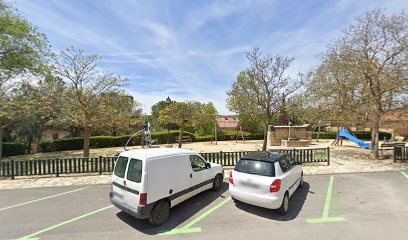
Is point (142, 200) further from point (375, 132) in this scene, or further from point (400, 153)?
point (375, 132)

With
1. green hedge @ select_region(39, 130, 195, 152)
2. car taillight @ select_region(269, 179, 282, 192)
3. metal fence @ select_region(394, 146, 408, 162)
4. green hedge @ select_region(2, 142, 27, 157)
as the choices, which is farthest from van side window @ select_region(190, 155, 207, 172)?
green hedge @ select_region(2, 142, 27, 157)

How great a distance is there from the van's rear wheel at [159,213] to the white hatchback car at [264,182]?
204 cm

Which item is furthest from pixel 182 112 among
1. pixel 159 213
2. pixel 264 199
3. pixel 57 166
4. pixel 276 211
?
pixel 264 199

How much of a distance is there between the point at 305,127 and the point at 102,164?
21851mm

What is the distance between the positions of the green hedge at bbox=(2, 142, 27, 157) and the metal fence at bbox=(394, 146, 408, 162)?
113 feet

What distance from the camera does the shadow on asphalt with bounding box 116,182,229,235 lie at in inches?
182

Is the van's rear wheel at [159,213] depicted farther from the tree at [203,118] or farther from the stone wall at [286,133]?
the stone wall at [286,133]

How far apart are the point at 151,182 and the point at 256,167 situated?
3032 mm

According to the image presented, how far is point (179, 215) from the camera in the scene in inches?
208

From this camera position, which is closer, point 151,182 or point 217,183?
point 151,182

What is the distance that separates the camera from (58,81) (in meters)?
13.7

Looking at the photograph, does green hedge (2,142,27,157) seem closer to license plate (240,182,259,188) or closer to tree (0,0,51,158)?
tree (0,0,51,158)

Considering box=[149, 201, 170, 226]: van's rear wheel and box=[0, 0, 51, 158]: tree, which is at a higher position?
box=[0, 0, 51, 158]: tree

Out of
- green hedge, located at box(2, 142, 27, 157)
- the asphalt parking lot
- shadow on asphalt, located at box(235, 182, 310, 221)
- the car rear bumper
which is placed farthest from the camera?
green hedge, located at box(2, 142, 27, 157)
